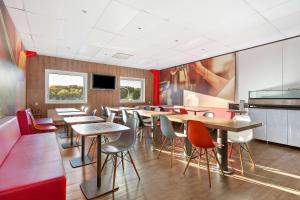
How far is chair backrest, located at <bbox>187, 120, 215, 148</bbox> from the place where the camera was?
224 centimetres

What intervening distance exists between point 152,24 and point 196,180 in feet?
10.1

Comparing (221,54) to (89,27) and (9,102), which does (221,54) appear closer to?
(89,27)

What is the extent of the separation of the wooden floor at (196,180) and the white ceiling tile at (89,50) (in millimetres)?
3250

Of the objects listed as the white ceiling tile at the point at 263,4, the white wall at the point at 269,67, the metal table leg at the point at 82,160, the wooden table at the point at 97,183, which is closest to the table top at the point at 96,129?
the wooden table at the point at 97,183

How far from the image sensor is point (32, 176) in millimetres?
1408

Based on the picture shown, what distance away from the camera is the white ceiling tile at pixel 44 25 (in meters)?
3.27

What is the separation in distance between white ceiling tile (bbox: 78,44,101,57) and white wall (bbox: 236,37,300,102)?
4.63 metres

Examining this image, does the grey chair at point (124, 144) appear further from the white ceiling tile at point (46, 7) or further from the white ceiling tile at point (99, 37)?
the white ceiling tile at point (99, 37)

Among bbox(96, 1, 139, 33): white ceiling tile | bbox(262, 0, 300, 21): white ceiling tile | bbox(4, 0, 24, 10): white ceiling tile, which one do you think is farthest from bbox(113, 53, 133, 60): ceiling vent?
bbox(262, 0, 300, 21): white ceiling tile

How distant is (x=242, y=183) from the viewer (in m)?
2.24

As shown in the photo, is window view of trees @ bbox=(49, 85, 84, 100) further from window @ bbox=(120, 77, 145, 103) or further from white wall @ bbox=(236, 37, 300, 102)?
white wall @ bbox=(236, 37, 300, 102)

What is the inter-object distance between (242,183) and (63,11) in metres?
4.09

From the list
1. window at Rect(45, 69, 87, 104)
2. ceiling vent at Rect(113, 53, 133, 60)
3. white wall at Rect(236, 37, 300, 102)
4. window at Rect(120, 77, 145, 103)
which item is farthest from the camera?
window at Rect(120, 77, 145, 103)

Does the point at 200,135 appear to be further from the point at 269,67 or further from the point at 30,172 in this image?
the point at 269,67
